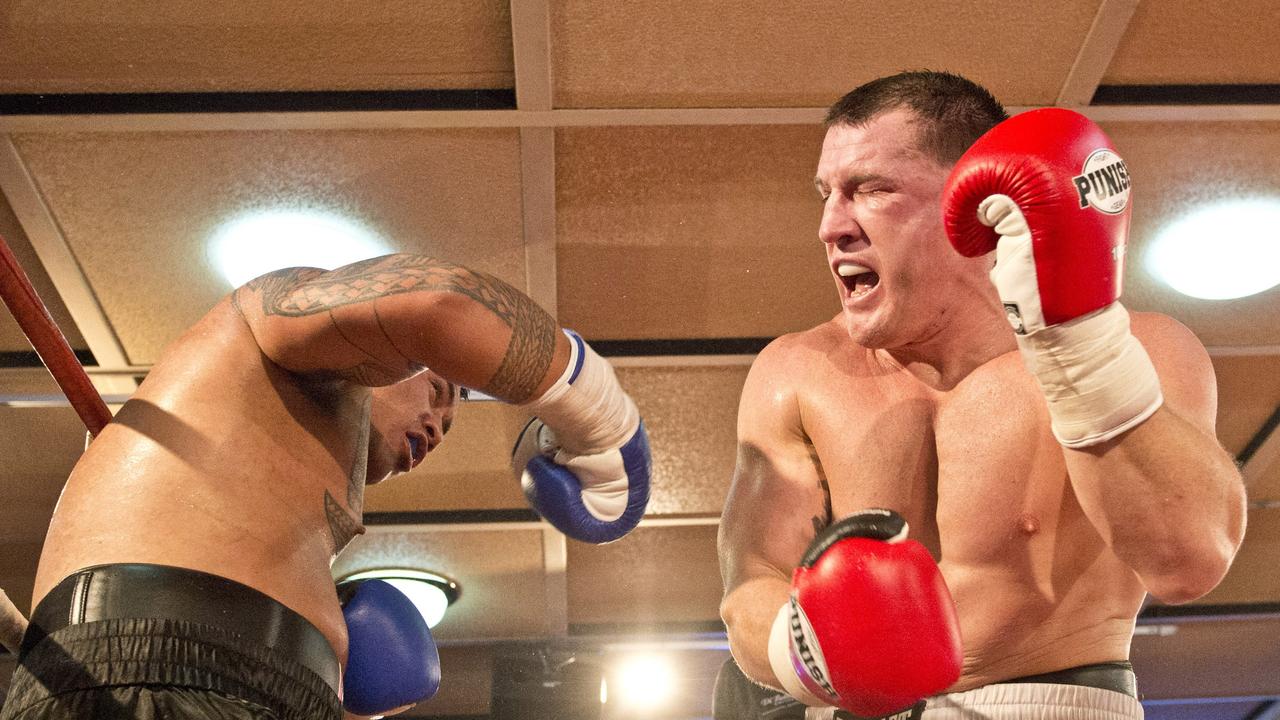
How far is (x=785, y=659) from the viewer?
1.42 meters

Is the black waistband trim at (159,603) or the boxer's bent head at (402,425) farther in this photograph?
the boxer's bent head at (402,425)

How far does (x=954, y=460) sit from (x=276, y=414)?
1.09 meters

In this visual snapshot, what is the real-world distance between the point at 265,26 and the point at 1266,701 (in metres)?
5.33

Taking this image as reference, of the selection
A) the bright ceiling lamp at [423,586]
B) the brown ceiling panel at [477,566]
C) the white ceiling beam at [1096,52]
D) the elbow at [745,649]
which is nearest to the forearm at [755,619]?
the elbow at [745,649]

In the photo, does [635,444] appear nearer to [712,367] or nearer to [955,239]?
[955,239]

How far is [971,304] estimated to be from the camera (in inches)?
74.2

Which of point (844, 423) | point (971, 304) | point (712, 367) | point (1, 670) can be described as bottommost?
point (844, 423)

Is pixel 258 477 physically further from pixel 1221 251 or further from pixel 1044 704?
pixel 1221 251

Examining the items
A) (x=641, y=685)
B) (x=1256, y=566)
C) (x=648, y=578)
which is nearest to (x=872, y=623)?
(x=648, y=578)

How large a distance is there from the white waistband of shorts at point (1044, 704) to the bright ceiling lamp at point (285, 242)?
204 centimetres

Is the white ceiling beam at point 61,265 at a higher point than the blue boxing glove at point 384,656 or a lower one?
higher

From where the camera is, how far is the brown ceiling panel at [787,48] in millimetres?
2402

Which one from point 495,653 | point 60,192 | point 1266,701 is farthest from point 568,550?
point 1266,701

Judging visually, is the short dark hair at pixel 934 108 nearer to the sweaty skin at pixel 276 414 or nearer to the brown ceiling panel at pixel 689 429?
the sweaty skin at pixel 276 414
